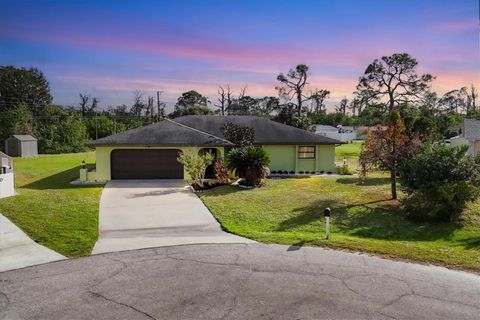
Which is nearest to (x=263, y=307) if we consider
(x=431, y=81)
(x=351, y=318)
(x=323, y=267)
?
(x=351, y=318)

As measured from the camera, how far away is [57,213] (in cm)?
1371

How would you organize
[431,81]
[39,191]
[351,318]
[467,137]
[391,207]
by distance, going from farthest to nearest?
[431,81], [467,137], [39,191], [391,207], [351,318]

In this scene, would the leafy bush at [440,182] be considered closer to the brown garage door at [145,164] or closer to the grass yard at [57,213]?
the grass yard at [57,213]

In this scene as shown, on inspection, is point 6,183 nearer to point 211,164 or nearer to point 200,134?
point 211,164

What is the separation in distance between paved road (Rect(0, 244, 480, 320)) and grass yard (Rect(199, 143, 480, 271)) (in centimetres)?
117

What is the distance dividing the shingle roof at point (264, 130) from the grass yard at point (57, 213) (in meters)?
9.66

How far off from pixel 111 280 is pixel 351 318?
176 inches

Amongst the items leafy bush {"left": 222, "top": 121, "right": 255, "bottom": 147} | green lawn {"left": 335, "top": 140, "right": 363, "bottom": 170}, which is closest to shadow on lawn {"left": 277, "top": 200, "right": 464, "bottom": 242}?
leafy bush {"left": 222, "top": 121, "right": 255, "bottom": 147}

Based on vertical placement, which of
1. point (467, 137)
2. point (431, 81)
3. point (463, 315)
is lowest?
point (463, 315)

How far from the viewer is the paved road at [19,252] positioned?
28.6 ft

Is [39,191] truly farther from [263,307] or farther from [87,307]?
[263,307]

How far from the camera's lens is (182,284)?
7.39m

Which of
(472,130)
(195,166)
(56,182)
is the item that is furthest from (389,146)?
(472,130)

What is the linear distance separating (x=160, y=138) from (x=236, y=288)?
55.0 ft
